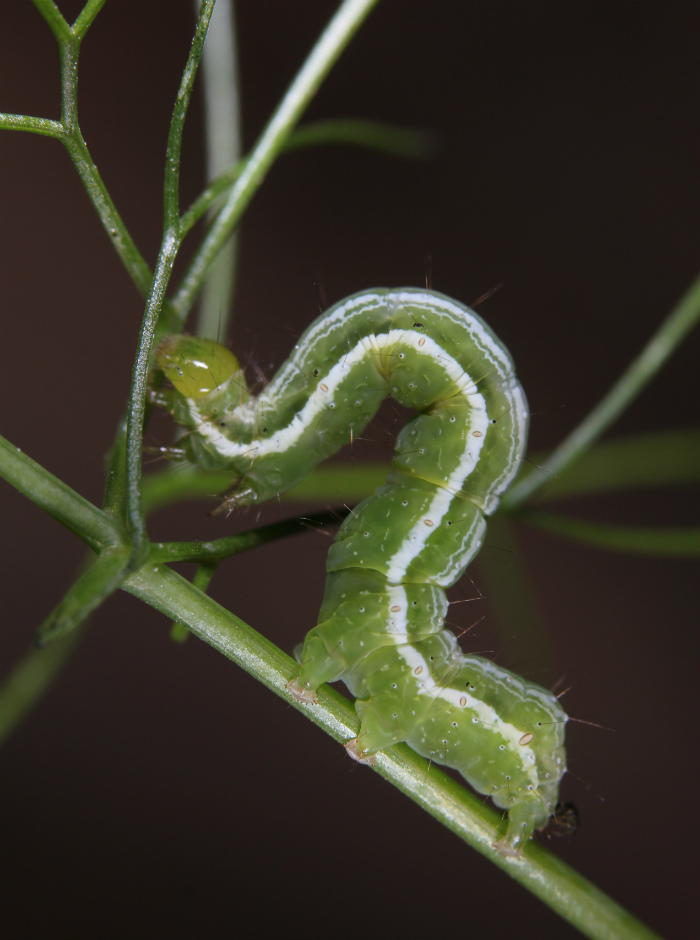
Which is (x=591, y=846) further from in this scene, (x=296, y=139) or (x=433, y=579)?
(x=296, y=139)

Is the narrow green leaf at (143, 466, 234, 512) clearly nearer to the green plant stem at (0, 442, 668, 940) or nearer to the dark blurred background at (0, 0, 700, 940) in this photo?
the green plant stem at (0, 442, 668, 940)

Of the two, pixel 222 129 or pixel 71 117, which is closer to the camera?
pixel 71 117

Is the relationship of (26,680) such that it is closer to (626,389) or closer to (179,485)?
(179,485)

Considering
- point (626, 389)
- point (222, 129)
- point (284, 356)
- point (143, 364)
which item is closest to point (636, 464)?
point (626, 389)

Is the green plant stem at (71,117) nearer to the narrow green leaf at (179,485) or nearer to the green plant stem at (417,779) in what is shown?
the green plant stem at (417,779)

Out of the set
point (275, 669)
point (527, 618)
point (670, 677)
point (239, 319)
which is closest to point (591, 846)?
point (670, 677)

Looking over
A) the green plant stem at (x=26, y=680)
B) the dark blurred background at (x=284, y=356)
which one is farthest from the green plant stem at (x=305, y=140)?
the dark blurred background at (x=284, y=356)
